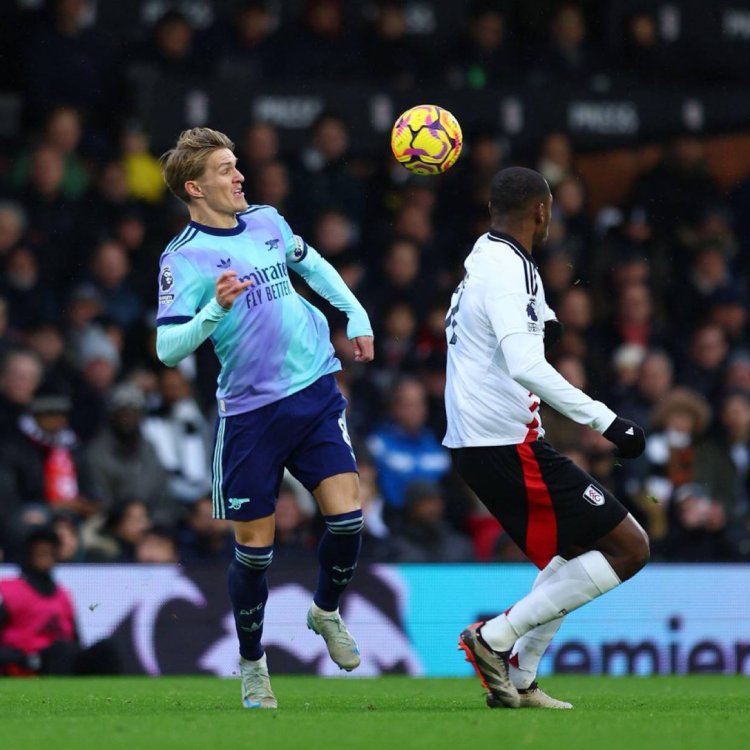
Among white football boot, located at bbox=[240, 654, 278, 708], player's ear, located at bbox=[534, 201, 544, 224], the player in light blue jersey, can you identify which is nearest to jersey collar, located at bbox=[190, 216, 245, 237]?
the player in light blue jersey

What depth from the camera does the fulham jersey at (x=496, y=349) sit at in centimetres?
730

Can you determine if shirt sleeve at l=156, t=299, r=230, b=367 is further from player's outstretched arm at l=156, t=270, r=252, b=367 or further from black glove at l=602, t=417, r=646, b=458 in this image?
black glove at l=602, t=417, r=646, b=458

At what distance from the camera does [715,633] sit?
11.6 m

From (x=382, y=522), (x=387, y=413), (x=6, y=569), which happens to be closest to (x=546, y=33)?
(x=387, y=413)

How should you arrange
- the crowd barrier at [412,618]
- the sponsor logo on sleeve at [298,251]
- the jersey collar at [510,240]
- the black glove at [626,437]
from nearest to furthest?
the black glove at [626,437] → the jersey collar at [510,240] → the sponsor logo on sleeve at [298,251] → the crowd barrier at [412,618]

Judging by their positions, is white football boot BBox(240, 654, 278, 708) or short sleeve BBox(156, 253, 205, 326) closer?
short sleeve BBox(156, 253, 205, 326)

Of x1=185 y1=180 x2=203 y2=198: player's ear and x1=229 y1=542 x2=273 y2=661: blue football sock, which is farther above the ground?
x1=185 y1=180 x2=203 y2=198: player's ear

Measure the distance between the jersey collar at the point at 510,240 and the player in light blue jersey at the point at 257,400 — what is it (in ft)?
3.08

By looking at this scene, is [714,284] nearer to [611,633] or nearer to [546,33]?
[546,33]

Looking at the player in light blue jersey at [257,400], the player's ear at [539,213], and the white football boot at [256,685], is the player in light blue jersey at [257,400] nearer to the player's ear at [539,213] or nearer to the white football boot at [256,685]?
the white football boot at [256,685]

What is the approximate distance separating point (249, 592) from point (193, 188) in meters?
1.81

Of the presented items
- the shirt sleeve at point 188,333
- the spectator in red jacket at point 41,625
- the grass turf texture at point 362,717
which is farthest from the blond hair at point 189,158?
the spectator in red jacket at point 41,625

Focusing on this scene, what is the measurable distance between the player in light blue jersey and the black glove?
129 cm

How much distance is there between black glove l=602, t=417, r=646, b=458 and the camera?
7105mm
